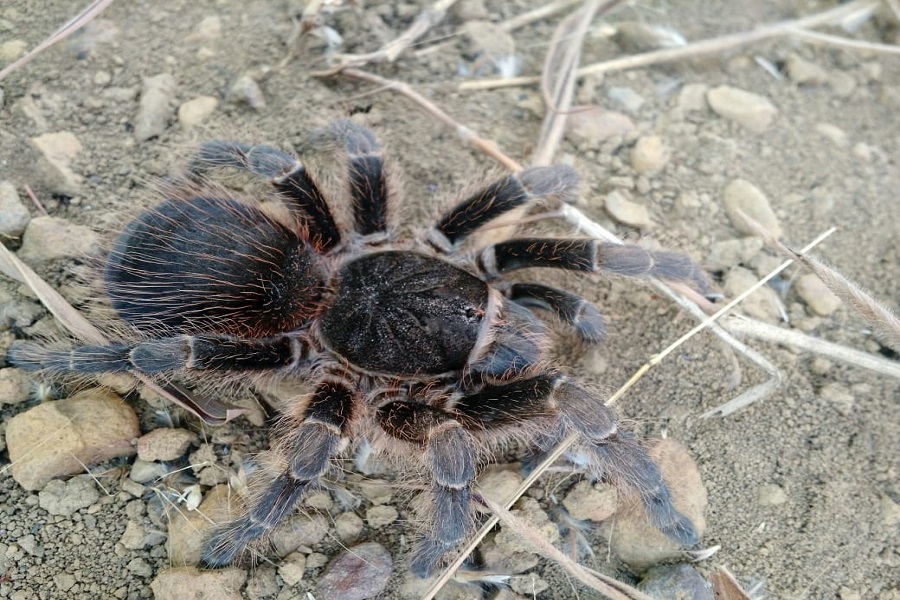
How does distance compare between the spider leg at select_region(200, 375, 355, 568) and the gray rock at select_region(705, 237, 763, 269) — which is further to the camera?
the gray rock at select_region(705, 237, 763, 269)

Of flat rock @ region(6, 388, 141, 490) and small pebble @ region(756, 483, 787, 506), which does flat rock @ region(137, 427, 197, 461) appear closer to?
flat rock @ region(6, 388, 141, 490)

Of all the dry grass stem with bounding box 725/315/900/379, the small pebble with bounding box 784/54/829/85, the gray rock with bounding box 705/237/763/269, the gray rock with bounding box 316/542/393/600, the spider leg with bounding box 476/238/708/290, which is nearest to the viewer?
the gray rock with bounding box 316/542/393/600

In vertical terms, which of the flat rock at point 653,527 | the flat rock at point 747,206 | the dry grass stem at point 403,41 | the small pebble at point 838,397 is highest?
the dry grass stem at point 403,41

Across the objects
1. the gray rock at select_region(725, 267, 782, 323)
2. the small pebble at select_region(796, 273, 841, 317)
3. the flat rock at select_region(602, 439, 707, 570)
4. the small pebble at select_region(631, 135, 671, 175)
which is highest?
the small pebble at select_region(631, 135, 671, 175)

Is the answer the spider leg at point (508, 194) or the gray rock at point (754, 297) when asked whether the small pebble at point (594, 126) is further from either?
the gray rock at point (754, 297)

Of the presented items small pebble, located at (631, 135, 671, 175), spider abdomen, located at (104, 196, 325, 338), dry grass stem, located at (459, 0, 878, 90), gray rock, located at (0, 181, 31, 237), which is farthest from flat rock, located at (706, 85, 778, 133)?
gray rock, located at (0, 181, 31, 237)

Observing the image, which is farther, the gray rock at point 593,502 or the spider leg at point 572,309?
the spider leg at point 572,309

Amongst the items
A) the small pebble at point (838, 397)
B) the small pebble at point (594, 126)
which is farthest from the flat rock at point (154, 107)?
the small pebble at point (838, 397)
